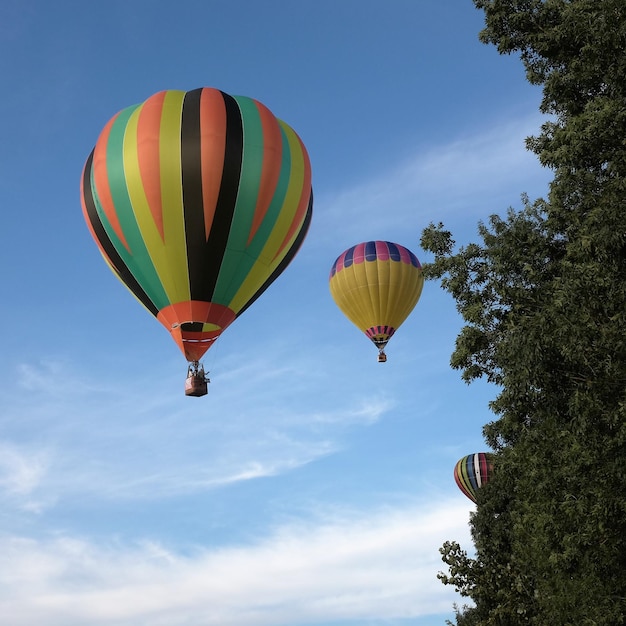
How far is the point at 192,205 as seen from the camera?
84.6 feet

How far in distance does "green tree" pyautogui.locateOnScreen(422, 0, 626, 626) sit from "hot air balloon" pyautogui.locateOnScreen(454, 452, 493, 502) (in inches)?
1113

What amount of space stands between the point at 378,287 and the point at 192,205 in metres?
23.2

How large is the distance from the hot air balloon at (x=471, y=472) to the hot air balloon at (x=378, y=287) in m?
8.73

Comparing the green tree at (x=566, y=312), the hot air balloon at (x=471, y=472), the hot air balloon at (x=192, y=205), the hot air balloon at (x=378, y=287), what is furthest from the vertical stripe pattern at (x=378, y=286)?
the green tree at (x=566, y=312)

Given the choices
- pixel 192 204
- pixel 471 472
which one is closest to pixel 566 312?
pixel 192 204

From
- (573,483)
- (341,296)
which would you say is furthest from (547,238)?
(341,296)

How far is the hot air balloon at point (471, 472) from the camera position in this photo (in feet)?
161

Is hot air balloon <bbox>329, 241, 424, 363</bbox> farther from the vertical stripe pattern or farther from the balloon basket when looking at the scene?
the balloon basket

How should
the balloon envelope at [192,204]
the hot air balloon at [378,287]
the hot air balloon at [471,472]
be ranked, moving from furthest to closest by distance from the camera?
the hot air balloon at [471,472] → the hot air balloon at [378,287] → the balloon envelope at [192,204]

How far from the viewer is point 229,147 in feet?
86.2

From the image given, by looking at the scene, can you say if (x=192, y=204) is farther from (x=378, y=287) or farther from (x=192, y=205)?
(x=378, y=287)

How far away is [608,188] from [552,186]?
289 centimetres

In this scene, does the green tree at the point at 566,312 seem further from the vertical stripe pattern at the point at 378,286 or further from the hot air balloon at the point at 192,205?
the vertical stripe pattern at the point at 378,286

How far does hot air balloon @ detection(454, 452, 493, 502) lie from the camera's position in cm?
4920
